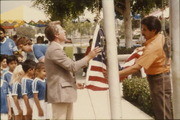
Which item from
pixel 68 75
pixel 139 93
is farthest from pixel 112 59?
pixel 139 93

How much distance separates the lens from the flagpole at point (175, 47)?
238cm

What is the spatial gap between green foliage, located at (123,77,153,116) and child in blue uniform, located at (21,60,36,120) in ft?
7.45

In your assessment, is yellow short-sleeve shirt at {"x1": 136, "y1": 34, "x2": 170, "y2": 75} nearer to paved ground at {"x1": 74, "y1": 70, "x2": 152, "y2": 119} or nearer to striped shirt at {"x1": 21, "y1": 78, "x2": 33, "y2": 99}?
striped shirt at {"x1": 21, "y1": 78, "x2": 33, "y2": 99}

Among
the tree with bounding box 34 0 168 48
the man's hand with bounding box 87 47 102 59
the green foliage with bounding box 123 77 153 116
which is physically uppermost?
the tree with bounding box 34 0 168 48

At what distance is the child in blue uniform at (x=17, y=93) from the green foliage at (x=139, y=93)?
2.36m

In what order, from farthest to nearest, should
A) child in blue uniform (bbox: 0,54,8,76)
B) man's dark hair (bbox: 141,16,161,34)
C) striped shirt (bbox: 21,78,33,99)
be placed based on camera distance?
child in blue uniform (bbox: 0,54,8,76)
striped shirt (bbox: 21,78,33,99)
man's dark hair (bbox: 141,16,161,34)

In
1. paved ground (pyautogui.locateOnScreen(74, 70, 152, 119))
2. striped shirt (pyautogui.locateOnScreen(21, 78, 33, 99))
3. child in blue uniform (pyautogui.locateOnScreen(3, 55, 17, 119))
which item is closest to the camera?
striped shirt (pyautogui.locateOnScreen(21, 78, 33, 99))

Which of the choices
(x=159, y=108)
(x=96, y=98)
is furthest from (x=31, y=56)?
(x=159, y=108)

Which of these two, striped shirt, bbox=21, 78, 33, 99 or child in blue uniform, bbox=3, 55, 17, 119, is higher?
child in blue uniform, bbox=3, 55, 17, 119

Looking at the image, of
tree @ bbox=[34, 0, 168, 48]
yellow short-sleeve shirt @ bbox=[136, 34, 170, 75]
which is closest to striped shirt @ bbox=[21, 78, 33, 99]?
yellow short-sleeve shirt @ bbox=[136, 34, 170, 75]

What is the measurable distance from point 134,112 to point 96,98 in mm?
1756

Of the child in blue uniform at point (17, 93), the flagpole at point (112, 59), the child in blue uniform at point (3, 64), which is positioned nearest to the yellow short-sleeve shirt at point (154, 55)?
the flagpole at point (112, 59)

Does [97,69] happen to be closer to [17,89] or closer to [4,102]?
[4,102]

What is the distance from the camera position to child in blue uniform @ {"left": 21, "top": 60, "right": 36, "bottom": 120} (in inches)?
220
